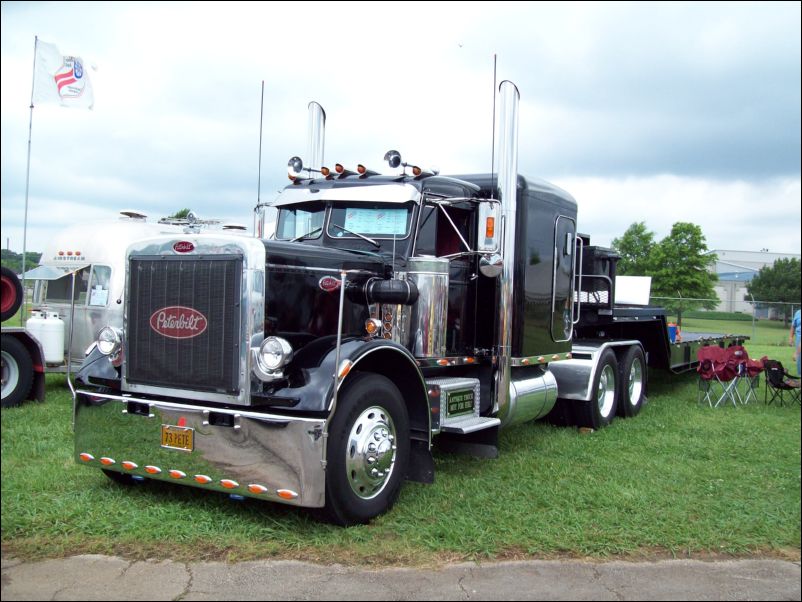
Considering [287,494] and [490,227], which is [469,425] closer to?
[490,227]

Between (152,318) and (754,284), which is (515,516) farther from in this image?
(754,284)

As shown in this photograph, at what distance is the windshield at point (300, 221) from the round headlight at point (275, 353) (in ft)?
6.80

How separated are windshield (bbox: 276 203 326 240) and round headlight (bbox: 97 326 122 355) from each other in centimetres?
198

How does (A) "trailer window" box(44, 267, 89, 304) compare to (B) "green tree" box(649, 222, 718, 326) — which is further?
(B) "green tree" box(649, 222, 718, 326)

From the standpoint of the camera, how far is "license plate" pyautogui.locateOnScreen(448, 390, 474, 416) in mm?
6379

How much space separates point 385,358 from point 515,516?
1.50 metres

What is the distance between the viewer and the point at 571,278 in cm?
860

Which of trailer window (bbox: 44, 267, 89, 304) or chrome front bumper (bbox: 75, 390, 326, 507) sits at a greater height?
trailer window (bbox: 44, 267, 89, 304)

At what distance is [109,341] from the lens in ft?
18.6

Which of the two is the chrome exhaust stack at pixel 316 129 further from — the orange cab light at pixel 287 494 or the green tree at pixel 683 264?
the green tree at pixel 683 264

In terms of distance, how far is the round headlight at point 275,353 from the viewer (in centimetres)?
495

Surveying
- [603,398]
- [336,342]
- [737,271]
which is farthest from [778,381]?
[737,271]

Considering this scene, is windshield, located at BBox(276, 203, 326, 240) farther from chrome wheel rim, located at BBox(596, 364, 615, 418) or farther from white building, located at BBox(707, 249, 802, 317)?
white building, located at BBox(707, 249, 802, 317)

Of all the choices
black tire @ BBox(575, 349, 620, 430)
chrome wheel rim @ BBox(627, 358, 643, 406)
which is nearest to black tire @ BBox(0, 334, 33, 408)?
black tire @ BBox(575, 349, 620, 430)
